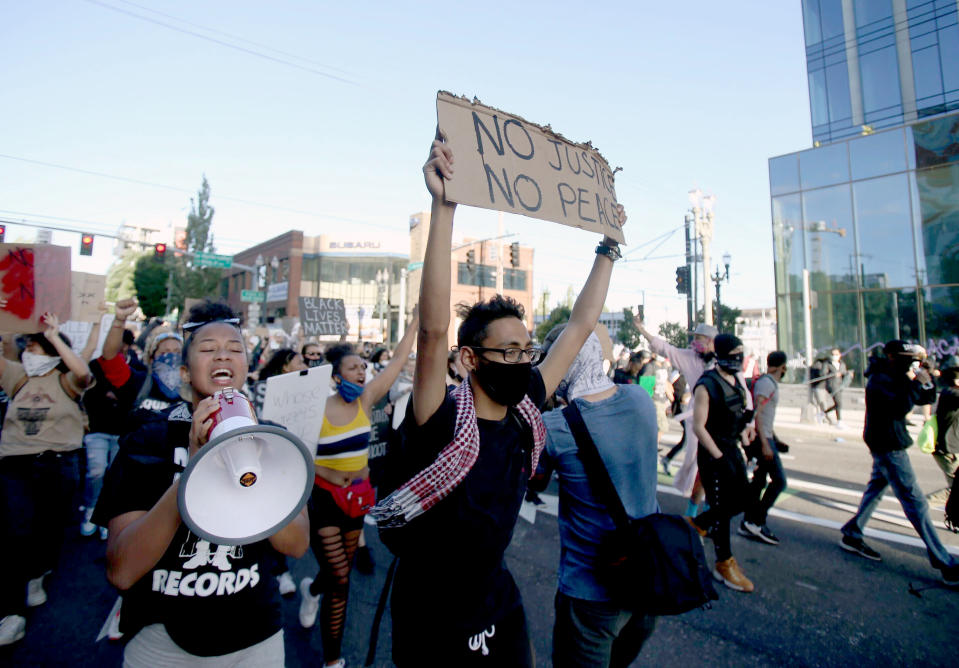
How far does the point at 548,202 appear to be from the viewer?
212cm

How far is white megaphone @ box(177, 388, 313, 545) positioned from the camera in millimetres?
1245

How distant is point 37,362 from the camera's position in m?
4.03

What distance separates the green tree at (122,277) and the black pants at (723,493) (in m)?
56.5

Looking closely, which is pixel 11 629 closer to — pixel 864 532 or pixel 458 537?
pixel 458 537

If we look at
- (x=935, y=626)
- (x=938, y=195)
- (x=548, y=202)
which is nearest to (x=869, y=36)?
(x=938, y=195)

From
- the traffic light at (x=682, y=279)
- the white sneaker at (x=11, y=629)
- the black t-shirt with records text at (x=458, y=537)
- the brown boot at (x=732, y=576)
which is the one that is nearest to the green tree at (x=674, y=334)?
the traffic light at (x=682, y=279)

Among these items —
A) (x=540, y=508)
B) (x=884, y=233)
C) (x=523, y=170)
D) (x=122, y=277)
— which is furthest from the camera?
(x=122, y=277)

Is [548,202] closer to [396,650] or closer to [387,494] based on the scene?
[387,494]

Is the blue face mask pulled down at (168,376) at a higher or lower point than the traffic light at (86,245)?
lower

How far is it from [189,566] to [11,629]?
2.79 meters

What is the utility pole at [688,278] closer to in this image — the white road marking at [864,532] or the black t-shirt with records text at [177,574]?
the white road marking at [864,532]

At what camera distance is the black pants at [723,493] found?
160 inches

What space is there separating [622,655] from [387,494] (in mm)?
1356

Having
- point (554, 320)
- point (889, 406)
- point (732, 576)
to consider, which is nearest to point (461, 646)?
point (732, 576)
